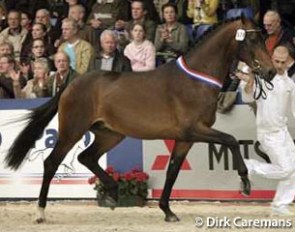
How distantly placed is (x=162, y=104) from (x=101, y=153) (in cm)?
104

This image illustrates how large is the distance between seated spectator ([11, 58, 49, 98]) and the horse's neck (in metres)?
3.10

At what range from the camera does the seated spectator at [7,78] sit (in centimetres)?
1273

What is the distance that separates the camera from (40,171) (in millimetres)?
12039

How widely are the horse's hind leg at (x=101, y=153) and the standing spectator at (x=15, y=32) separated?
400 centimetres

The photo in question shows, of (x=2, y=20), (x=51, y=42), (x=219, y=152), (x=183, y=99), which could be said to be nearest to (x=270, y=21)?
(x=219, y=152)

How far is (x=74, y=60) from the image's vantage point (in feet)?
42.5

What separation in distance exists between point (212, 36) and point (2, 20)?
19.2ft

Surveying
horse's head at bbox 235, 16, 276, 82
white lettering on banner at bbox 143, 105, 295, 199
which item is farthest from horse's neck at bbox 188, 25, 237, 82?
white lettering on banner at bbox 143, 105, 295, 199

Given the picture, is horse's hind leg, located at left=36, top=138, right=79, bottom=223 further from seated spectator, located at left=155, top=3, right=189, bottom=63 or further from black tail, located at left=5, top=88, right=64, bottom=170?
seated spectator, located at left=155, top=3, right=189, bottom=63

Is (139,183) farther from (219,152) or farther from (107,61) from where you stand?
(107,61)

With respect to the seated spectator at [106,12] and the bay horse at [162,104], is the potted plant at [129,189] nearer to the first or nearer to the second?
the bay horse at [162,104]

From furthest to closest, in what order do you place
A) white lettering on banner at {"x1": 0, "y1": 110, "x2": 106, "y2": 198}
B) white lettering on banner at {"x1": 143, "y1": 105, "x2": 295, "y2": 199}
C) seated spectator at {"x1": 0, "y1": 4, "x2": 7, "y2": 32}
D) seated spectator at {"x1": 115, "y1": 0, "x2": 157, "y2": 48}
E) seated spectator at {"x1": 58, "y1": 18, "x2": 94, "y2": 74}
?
seated spectator at {"x1": 0, "y1": 4, "x2": 7, "y2": 32} < seated spectator at {"x1": 115, "y1": 0, "x2": 157, "y2": 48} < seated spectator at {"x1": 58, "y1": 18, "x2": 94, "y2": 74} < white lettering on banner at {"x1": 0, "y1": 110, "x2": 106, "y2": 198} < white lettering on banner at {"x1": 143, "y1": 105, "x2": 295, "y2": 199}

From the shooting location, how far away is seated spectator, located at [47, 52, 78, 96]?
12211 mm

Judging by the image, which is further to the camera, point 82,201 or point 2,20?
point 2,20
